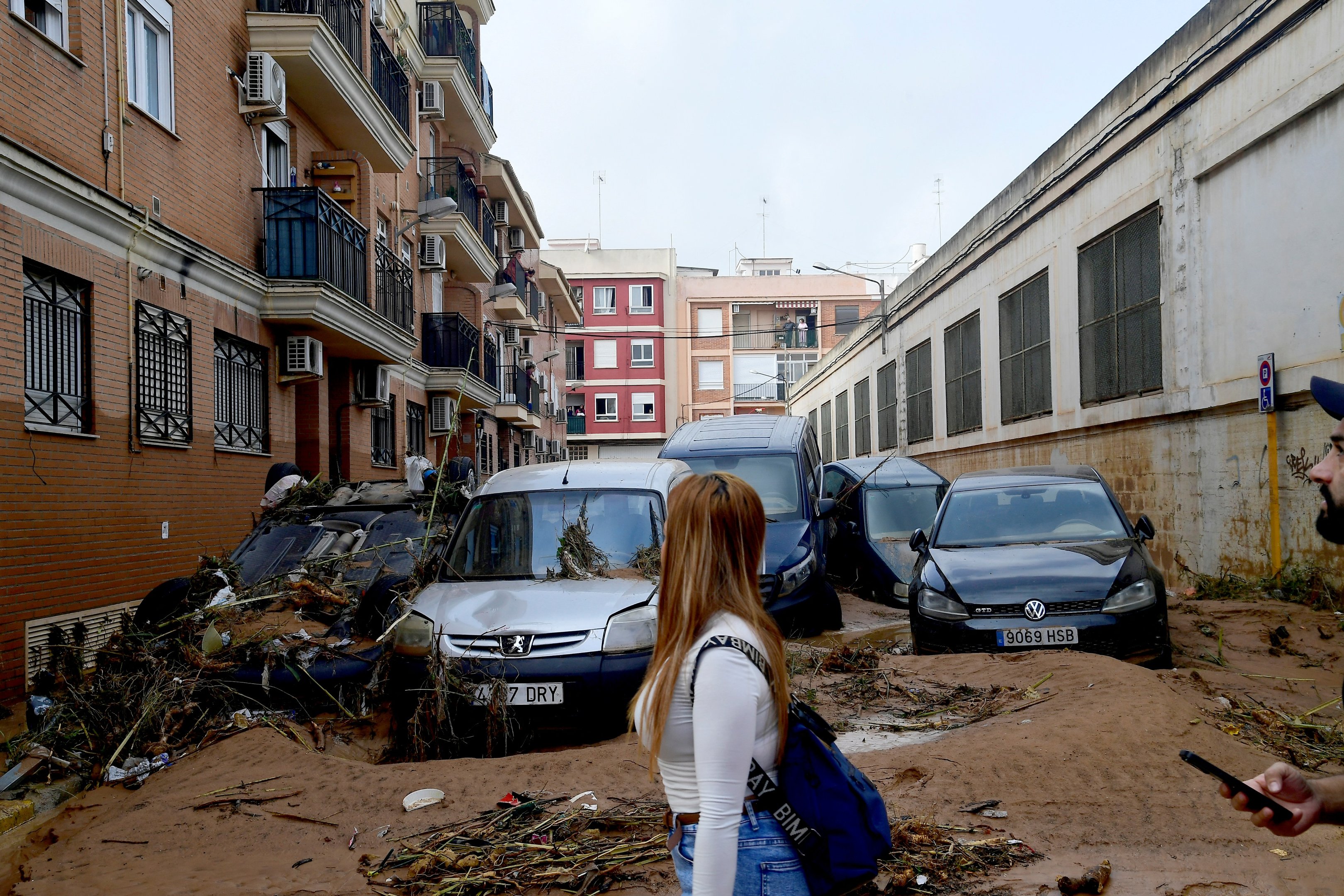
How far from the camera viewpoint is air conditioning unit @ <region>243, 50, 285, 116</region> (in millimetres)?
14664

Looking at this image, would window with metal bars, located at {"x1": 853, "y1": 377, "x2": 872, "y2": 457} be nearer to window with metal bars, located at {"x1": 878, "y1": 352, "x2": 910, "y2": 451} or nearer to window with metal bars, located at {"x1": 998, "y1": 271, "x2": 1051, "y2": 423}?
window with metal bars, located at {"x1": 878, "y1": 352, "x2": 910, "y2": 451}

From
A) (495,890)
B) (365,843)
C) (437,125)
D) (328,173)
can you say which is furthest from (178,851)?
(437,125)

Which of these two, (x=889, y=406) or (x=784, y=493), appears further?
(x=889, y=406)

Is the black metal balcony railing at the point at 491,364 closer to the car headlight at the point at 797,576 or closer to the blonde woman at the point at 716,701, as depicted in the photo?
the car headlight at the point at 797,576

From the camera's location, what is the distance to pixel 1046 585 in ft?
26.1

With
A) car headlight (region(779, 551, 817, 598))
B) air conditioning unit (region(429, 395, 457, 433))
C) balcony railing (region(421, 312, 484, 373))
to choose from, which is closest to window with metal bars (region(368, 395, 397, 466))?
balcony railing (region(421, 312, 484, 373))

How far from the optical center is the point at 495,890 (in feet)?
14.0

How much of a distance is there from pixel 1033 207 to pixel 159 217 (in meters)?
14.5

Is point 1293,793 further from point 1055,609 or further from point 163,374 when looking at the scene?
point 163,374

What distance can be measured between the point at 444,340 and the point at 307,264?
10.7 meters

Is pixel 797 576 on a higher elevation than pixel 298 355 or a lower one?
lower

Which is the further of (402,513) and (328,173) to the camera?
(328,173)

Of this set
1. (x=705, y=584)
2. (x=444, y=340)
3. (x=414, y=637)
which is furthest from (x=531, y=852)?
(x=444, y=340)

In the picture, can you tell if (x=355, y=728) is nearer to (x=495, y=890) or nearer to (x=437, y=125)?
(x=495, y=890)
